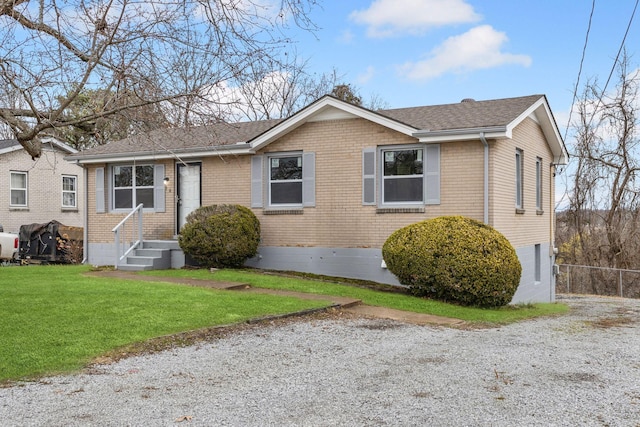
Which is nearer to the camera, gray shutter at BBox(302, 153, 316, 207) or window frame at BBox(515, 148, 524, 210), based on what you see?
gray shutter at BBox(302, 153, 316, 207)

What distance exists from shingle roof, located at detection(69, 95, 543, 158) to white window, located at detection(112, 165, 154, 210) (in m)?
0.69

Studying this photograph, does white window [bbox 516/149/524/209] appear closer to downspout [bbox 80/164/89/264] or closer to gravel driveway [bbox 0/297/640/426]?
gravel driveway [bbox 0/297/640/426]

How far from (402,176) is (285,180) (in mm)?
3279

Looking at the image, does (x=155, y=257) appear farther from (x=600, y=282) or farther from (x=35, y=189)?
(x=600, y=282)

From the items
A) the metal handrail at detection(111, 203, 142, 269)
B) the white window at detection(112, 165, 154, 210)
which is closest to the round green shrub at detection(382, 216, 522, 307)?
the metal handrail at detection(111, 203, 142, 269)

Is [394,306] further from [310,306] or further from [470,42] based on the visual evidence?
[470,42]

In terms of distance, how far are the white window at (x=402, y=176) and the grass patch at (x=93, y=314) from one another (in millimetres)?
4959

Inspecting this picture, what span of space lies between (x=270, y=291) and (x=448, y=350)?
540cm

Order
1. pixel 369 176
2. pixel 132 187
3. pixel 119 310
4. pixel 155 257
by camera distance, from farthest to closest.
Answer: pixel 132 187 → pixel 155 257 → pixel 369 176 → pixel 119 310

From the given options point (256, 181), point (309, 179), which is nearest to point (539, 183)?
point (309, 179)

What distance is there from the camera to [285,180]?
1634 cm

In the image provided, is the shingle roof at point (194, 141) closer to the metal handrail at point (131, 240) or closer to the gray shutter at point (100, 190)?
the gray shutter at point (100, 190)

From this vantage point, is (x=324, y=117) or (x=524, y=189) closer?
(x=324, y=117)

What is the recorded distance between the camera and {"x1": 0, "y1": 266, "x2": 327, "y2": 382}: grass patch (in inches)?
268
